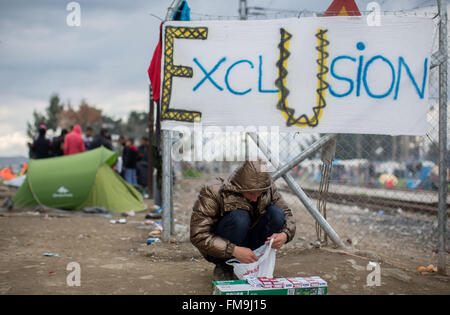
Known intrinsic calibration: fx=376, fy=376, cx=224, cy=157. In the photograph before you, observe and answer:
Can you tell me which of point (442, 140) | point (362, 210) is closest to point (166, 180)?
point (442, 140)

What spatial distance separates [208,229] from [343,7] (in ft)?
8.70

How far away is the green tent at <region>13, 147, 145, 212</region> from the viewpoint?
22.1 ft

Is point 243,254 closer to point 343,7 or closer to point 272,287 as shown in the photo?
point 272,287

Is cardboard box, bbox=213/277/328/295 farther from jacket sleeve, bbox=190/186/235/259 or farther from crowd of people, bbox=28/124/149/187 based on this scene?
crowd of people, bbox=28/124/149/187

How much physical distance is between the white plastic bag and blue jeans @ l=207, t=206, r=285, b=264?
11 centimetres

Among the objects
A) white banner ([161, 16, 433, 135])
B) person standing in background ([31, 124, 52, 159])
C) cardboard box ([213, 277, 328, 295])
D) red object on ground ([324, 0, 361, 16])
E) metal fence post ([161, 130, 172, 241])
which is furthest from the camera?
person standing in background ([31, 124, 52, 159])

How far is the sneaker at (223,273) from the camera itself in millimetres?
2793

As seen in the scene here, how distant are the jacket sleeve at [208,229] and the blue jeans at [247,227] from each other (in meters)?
0.06

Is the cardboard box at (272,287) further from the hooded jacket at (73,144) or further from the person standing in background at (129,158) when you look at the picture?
the person standing in background at (129,158)

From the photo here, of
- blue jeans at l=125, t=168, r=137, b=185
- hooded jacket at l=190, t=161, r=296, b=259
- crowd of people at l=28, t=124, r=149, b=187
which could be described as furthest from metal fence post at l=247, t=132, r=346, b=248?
blue jeans at l=125, t=168, r=137, b=185

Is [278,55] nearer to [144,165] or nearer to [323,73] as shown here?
[323,73]

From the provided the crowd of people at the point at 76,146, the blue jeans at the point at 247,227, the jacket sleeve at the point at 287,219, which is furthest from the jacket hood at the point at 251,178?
the crowd of people at the point at 76,146

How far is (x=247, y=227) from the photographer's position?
103 inches
